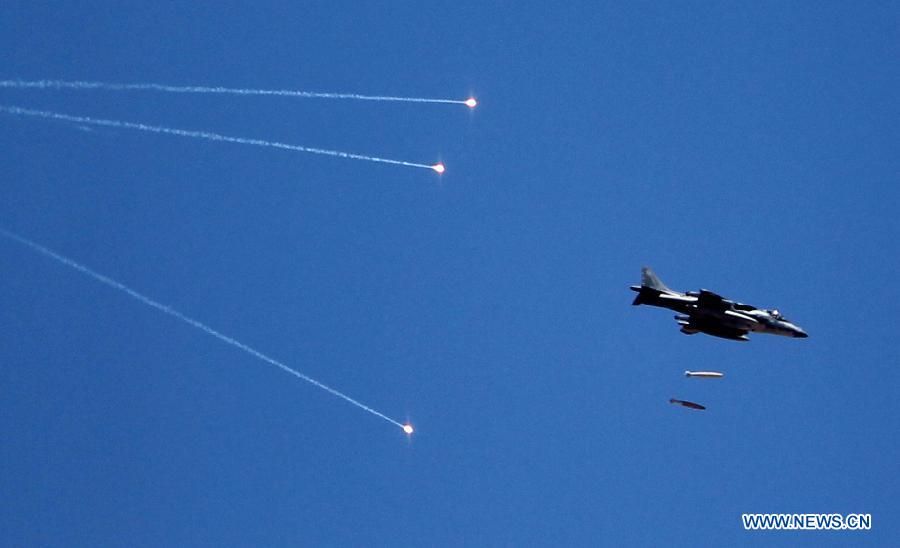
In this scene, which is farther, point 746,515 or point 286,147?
point 746,515

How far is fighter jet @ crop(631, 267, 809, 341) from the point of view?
6128 centimetres

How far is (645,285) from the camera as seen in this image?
62.4 meters

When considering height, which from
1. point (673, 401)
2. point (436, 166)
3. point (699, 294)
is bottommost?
point (673, 401)

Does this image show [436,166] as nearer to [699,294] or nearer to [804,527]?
[699,294]

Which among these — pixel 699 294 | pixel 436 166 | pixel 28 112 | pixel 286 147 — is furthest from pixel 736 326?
pixel 28 112

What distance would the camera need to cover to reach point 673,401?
60906mm

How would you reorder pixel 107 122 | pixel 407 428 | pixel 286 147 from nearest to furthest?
pixel 107 122
pixel 286 147
pixel 407 428

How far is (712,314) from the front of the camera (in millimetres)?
61312

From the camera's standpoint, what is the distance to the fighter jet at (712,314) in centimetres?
6128

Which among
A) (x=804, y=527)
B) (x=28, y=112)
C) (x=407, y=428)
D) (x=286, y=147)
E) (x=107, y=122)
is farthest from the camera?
(x=804, y=527)

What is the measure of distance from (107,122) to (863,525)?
42.9 meters

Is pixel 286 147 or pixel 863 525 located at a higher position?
Result: pixel 286 147

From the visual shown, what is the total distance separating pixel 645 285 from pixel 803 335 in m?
7.06

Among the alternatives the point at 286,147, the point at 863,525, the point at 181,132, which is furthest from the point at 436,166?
the point at 863,525
